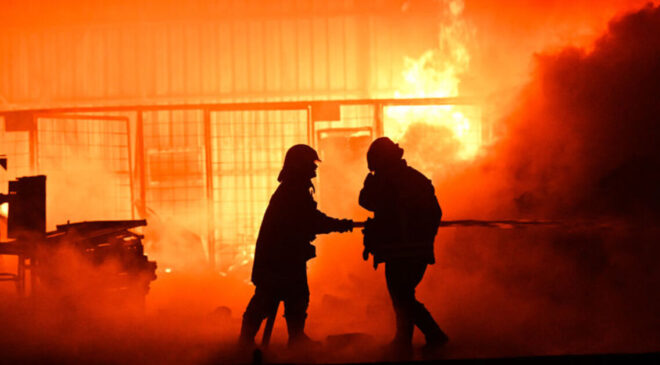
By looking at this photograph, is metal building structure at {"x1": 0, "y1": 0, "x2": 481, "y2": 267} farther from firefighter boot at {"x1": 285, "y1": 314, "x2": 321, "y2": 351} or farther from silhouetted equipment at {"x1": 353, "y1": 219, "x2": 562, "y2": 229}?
firefighter boot at {"x1": 285, "y1": 314, "x2": 321, "y2": 351}

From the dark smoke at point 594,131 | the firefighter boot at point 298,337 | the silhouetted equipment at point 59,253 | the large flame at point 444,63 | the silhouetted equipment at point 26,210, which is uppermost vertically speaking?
the large flame at point 444,63

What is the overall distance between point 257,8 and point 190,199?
5.13m

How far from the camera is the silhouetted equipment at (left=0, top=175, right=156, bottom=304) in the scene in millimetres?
6402

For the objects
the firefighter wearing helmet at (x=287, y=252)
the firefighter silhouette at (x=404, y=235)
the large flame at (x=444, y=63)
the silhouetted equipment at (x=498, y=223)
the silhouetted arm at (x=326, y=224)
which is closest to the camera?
the firefighter silhouette at (x=404, y=235)

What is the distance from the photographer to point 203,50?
1351 centimetres

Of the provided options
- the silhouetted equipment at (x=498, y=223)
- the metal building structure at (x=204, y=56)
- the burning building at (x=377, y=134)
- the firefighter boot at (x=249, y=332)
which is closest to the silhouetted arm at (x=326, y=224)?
the silhouetted equipment at (x=498, y=223)

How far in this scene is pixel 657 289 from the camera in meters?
6.77

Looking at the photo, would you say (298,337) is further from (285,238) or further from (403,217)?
(403,217)

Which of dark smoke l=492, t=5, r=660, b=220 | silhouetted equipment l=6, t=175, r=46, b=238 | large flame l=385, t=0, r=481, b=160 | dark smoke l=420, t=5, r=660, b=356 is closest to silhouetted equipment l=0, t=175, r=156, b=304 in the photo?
silhouetted equipment l=6, t=175, r=46, b=238

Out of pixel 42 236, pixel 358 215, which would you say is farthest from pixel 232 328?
pixel 358 215

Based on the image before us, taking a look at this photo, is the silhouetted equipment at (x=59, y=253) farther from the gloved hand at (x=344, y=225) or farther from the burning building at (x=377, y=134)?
the gloved hand at (x=344, y=225)

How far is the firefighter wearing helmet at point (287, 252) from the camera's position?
18.9 ft

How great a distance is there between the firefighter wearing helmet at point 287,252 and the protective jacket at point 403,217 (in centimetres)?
61

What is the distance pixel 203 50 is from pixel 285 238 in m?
8.80
